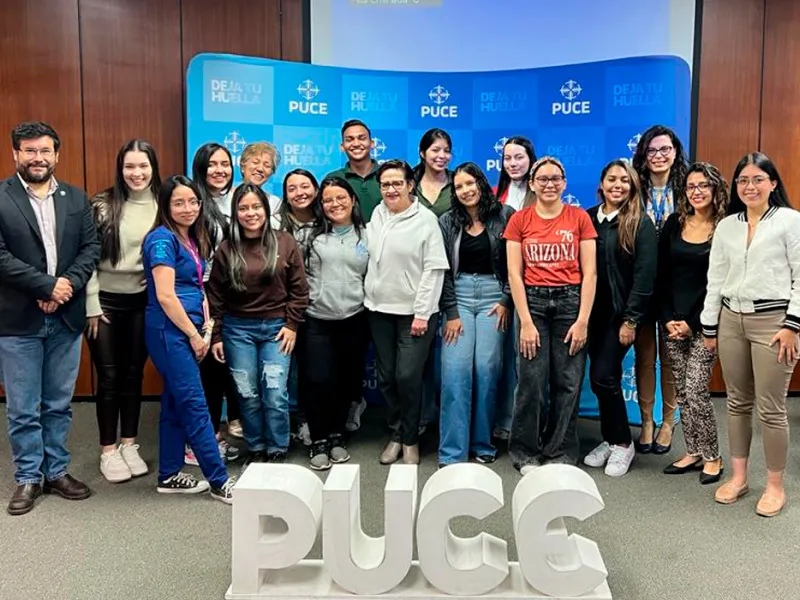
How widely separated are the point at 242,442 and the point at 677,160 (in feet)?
8.93

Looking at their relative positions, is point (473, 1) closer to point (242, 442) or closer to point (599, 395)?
point (599, 395)

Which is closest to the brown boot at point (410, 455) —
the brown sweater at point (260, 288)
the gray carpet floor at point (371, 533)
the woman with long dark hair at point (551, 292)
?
the gray carpet floor at point (371, 533)

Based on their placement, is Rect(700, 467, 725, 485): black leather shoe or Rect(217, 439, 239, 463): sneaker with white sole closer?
Rect(700, 467, 725, 485): black leather shoe

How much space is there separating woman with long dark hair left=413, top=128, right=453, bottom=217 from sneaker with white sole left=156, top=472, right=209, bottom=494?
172cm

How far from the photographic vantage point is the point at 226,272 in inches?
119

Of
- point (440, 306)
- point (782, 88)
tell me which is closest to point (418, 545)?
point (440, 306)

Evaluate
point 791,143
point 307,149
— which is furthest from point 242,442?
point 791,143

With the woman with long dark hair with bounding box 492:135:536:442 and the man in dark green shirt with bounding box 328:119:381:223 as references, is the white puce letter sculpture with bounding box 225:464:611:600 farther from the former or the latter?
the man in dark green shirt with bounding box 328:119:381:223

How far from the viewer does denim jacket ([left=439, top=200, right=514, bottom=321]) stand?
321 cm

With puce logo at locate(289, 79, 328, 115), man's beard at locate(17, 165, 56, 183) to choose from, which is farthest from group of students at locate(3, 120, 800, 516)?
puce logo at locate(289, 79, 328, 115)

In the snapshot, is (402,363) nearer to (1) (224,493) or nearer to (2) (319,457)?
(2) (319,457)

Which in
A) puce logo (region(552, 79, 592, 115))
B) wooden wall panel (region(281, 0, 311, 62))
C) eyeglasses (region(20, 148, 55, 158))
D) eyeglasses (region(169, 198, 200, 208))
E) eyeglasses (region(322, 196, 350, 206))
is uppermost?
wooden wall panel (region(281, 0, 311, 62))

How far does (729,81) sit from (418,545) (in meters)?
3.89

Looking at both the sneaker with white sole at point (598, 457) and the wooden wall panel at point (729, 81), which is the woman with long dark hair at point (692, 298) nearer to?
the sneaker with white sole at point (598, 457)
